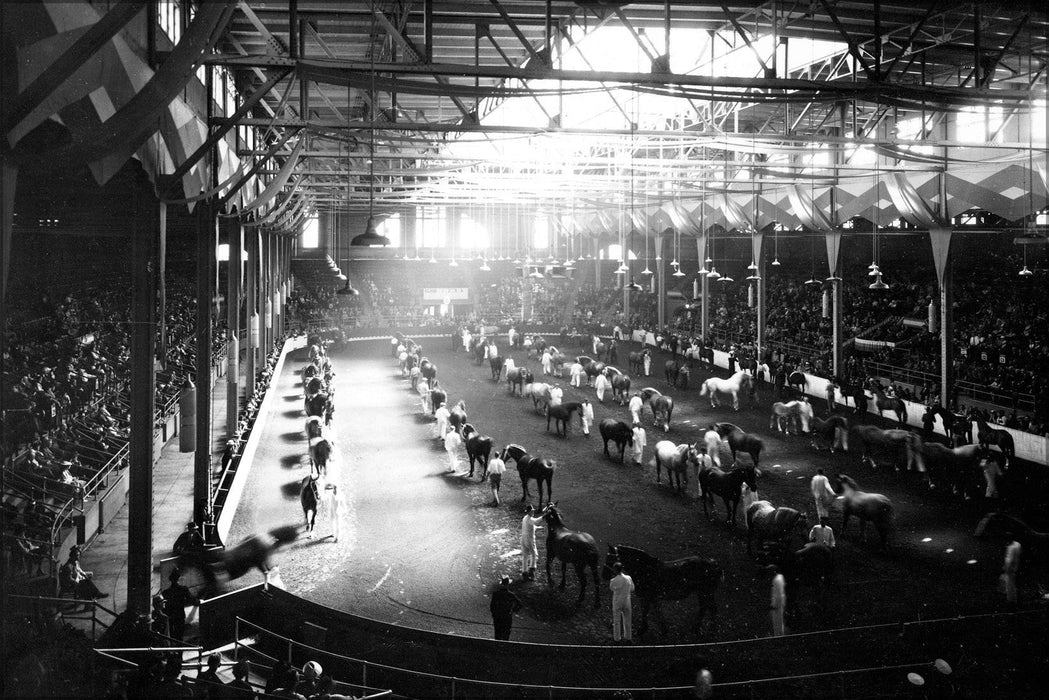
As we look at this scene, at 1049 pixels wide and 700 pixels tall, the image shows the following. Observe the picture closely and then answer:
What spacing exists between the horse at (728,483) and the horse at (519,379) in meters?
12.7

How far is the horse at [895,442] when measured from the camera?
58.4 feet


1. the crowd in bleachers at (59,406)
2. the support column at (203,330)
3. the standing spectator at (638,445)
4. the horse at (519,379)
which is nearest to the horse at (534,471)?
the standing spectator at (638,445)

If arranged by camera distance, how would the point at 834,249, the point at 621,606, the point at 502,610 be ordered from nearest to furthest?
the point at 502,610
the point at 621,606
the point at 834,249

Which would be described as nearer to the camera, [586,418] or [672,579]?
[672,579]

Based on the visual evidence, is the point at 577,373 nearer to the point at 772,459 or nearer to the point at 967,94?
the point at 772,459

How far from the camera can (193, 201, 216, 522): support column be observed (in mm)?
14211

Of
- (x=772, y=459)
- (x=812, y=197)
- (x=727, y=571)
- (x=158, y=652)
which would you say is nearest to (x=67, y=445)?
(x=158, y=652)

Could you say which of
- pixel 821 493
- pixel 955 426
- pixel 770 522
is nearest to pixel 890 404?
pixel 955 426

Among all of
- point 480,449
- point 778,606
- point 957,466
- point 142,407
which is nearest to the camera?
point 778,606

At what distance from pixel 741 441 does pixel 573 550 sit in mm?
7486

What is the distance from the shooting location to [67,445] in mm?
15430

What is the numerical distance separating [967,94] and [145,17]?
36.2 ft

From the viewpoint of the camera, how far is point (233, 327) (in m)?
18.9

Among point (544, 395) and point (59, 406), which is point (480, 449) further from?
point (59, 406)
